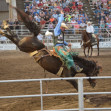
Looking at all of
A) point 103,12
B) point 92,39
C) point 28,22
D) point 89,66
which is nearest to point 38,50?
point 28,22

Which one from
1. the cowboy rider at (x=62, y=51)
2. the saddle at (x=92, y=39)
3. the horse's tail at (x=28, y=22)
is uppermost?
the horse's tail at (x=28, y=22)

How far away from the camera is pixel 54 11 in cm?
2131

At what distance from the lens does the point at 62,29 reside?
21.2 feet

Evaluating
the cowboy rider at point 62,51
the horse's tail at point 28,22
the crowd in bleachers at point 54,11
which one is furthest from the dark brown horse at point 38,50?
the crowd in bleachers at point 54,11

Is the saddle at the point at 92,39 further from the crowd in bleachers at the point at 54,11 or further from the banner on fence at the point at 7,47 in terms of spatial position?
the banner on fence at the point at 7,47

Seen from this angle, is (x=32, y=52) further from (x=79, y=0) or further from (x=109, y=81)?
(x=79, y=0)

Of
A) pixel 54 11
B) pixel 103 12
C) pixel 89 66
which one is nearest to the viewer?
pixel 89 66

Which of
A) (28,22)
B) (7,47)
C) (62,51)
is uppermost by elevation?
(28,22)

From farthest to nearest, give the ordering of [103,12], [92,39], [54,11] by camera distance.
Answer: [103,12] → [54,11] → [92,39]

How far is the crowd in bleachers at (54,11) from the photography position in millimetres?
20531

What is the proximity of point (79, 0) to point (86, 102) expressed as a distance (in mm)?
19550

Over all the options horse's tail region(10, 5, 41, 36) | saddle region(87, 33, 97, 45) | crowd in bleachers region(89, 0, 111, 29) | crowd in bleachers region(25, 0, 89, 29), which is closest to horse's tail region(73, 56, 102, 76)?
horse's tail region(10, 5, 41, 36)

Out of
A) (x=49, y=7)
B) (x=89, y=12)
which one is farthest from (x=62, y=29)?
(x=89, y=12)

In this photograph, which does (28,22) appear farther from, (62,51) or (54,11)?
(54,11)
